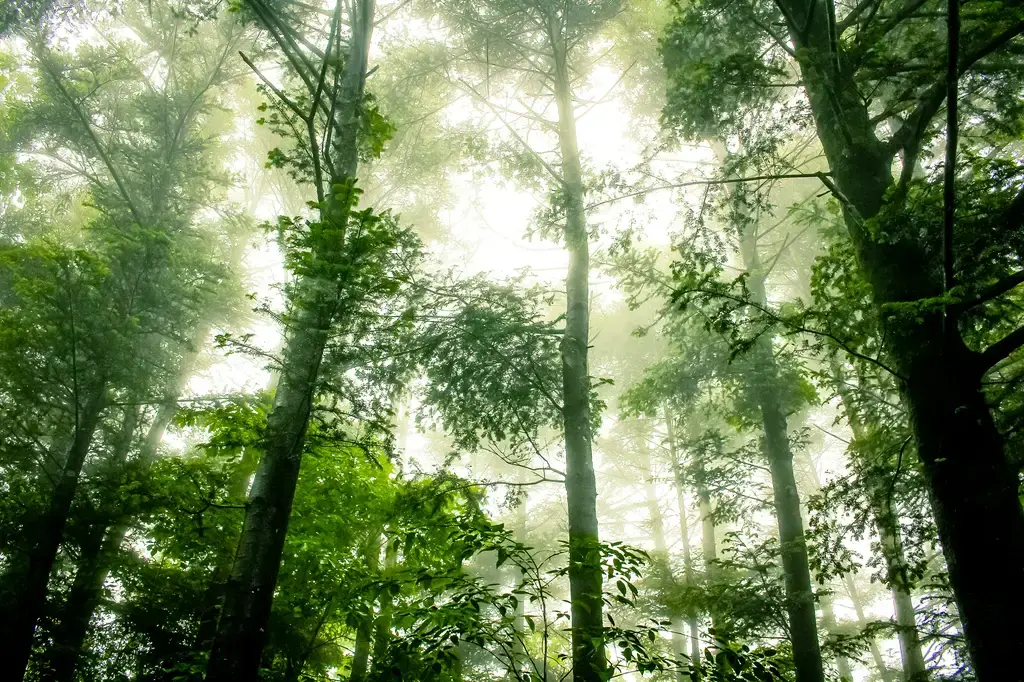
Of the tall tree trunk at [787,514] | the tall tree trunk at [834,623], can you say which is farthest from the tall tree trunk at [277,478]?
the tall tree trunk at [834,623]

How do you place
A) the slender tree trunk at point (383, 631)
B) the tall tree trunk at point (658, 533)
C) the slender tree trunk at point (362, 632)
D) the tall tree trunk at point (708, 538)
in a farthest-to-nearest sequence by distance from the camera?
the tall tree trunk at point (658, 533)
the tall tree trunk at point (708, 538)
the slender tree trunk at point (362, 632)
the slender tree trunk at point (383, 631)

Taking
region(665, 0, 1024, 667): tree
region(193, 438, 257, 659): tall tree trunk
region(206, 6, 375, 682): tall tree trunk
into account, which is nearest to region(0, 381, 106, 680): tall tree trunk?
region(193, 438, 257, 659): tall tree trunk

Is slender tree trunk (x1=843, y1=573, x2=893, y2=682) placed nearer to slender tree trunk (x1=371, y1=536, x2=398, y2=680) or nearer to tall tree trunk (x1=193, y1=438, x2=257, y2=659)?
slender tree trunk (x1=371, y1=536, x2=398, y2=680)

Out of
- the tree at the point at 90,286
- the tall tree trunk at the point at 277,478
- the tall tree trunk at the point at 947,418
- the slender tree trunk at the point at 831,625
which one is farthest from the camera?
the slender tree trunk at the point at 831,625

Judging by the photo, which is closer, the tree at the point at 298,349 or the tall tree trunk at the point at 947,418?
the tall tree trunk at the point at 947,418

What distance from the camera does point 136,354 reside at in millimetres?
7172

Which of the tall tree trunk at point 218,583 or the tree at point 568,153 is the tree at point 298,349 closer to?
the tall tree trunk at point 218,583

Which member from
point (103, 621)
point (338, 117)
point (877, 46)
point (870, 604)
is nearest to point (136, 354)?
point (103, 621)

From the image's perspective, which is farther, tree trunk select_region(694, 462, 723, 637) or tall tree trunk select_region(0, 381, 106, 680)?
tree trunk select_region(694, 462, 723, 637)

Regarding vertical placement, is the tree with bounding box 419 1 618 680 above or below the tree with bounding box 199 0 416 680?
above

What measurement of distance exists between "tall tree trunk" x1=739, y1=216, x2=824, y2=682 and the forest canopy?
0.06m

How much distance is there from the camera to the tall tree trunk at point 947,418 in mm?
2631

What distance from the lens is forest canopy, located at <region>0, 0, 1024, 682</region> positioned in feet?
10.2

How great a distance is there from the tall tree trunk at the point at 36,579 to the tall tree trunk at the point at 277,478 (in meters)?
3.72
